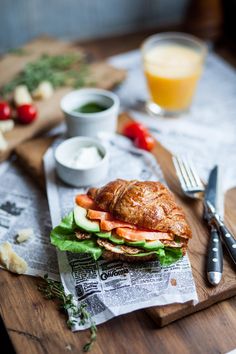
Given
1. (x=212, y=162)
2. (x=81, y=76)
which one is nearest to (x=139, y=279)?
(x=212, y=162)

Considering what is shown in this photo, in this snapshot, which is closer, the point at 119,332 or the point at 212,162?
the point at 119,332

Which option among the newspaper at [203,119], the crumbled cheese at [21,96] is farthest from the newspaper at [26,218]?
the newspaper at [203,119]

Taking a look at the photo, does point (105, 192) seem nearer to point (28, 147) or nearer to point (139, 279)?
point (139, 279)

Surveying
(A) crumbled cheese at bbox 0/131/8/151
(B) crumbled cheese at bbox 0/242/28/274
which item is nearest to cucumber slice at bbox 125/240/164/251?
(B) crumbled cheese at bbox 0/242/28/274

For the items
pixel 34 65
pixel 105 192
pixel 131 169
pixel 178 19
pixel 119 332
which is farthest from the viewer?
pixel 178 19

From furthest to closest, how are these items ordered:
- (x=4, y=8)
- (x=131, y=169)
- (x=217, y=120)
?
1. (x=4, y=8)
2. (x=217, y=120)
3. (x=131, y=169)

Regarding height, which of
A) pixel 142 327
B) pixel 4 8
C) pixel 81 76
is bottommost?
pixel 142 327

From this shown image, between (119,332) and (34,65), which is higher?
(34,65)

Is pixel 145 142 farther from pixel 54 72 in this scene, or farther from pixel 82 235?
pixel 54 72
